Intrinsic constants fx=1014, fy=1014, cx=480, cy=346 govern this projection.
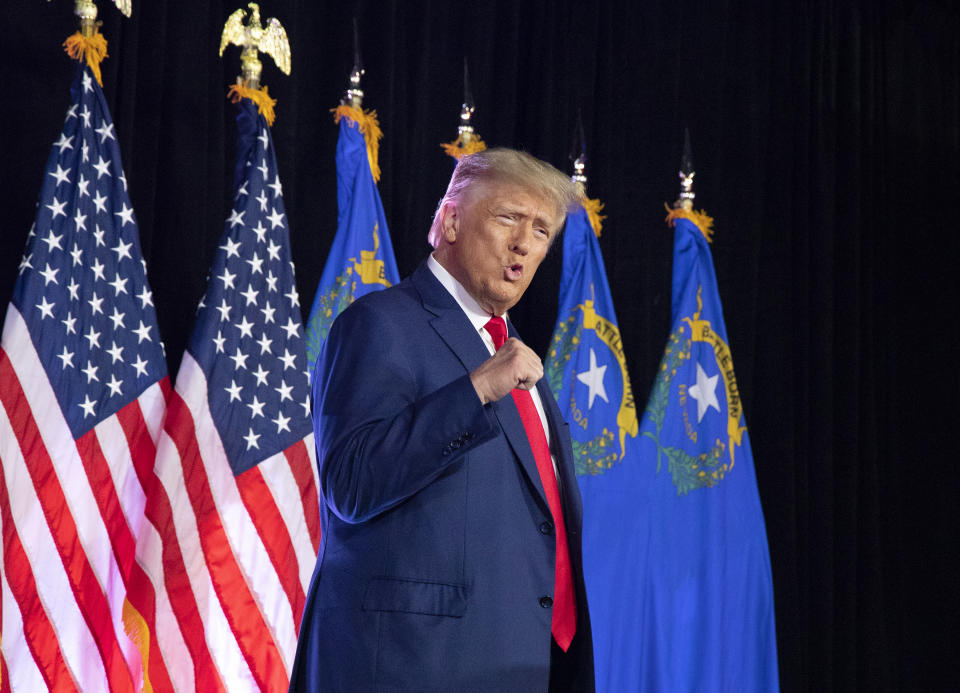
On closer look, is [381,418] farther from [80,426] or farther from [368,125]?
[368,125]

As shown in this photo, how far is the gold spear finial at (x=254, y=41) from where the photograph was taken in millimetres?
3107

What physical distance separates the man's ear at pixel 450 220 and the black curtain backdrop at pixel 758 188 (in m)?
1.57

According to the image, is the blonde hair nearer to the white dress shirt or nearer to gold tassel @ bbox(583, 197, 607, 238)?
the white dress shirt

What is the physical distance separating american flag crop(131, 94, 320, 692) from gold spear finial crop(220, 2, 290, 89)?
142 millimetres

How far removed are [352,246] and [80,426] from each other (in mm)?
1043

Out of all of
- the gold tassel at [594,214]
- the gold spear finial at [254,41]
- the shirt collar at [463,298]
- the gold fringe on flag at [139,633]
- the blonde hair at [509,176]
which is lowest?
the gold fringe on flag at [139,633]

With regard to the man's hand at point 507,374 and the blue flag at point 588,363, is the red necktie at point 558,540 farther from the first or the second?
the blue flag at point 588,363

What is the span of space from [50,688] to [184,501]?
1.87ft

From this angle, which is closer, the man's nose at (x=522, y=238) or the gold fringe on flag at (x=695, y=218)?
the man's nose at (x=522, y=238)

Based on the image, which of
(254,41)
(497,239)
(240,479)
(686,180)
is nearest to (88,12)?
(254,41)

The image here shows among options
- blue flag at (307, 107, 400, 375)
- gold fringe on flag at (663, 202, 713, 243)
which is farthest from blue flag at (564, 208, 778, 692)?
blue flag at (307, 107, 400, 375)

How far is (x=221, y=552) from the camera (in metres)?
2.83

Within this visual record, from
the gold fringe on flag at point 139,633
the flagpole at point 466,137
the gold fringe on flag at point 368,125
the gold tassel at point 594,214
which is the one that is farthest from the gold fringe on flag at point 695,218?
the gold fringe on flag at point 139,633

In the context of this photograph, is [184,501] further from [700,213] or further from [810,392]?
[810,392]
